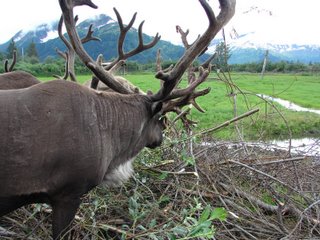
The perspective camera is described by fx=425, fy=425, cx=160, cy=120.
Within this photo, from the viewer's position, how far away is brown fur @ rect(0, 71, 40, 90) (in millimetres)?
4206

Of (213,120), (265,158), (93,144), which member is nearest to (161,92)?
(93,144)

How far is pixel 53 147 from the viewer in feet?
10.5

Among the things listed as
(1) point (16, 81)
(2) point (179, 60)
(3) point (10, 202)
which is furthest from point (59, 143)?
(2) point (179, 60)

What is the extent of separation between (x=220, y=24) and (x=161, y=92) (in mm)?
856

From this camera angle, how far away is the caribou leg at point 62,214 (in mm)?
3352

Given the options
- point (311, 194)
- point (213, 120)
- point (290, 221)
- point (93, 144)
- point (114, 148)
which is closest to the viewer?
point (93, 144)

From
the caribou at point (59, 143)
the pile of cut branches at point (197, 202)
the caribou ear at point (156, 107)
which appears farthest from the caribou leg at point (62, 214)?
the caribou ear at point (156, 107)

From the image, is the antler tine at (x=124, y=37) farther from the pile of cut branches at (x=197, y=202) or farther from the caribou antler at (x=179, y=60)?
the pile of cut branches at (x=197, y=202)

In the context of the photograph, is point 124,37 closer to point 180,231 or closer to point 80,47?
point 80,47

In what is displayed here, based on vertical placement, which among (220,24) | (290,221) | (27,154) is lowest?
(290,221)

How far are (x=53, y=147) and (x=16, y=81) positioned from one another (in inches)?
54.8

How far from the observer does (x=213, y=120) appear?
1778 centimetres

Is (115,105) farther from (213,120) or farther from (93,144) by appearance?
(213,120)

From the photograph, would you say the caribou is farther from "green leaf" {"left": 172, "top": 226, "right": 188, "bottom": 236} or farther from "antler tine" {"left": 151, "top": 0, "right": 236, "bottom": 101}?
"green leaf" {"left": 172, "top": 226, "right": 188, "bottom": 236}
